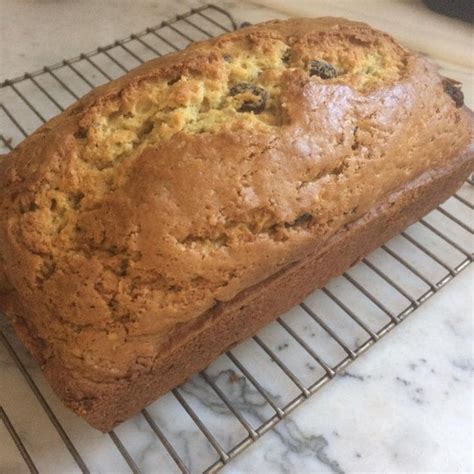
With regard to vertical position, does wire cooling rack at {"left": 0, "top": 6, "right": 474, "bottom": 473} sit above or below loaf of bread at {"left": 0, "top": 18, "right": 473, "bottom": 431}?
below

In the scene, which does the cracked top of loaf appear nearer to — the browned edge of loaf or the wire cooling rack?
the browned edge of loaf

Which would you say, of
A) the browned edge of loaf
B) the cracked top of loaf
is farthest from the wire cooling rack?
the cracked top of loaf

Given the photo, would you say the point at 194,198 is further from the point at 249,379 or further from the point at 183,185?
the point at 249,379

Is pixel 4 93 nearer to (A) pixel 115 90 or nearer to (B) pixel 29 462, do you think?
(A) pixel 115 90

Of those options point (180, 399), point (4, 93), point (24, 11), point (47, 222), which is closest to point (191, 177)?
point (47, 222)

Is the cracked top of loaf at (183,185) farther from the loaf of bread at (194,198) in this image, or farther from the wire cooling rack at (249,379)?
the wire cooling rack at (249,379)

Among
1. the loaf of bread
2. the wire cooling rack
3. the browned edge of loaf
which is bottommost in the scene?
the wire cooling rack

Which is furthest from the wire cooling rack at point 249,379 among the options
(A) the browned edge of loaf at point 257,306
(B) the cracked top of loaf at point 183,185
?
(B) the cracked top of loaf at point 183,185
